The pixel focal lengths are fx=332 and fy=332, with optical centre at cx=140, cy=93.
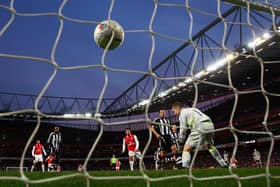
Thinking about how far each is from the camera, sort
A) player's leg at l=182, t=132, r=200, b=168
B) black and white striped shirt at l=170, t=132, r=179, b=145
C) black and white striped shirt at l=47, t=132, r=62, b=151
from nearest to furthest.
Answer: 1. player's leg at l=182, t=132, r=200, b=168
2. black and white striped shirt at l=170, t=132, r=179, b=145
3. black and white striped shirt at l=47, t=132, r=62, b=151

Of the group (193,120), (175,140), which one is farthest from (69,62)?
(193,120)

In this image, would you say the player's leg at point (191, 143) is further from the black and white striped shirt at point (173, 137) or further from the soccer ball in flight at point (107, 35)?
the black and white striped shirt at point (173, 137)

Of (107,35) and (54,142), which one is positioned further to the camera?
(54,142)

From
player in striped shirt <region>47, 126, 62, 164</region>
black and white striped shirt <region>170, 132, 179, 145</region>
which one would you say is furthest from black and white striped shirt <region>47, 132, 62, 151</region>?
black and white striped shirt <region>170, 132, 179, 145</region>

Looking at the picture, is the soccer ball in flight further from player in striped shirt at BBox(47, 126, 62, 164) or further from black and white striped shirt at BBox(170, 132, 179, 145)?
player in striped shirt at BBox(47, 126, 62, 164)

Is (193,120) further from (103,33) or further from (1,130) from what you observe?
(1,130)

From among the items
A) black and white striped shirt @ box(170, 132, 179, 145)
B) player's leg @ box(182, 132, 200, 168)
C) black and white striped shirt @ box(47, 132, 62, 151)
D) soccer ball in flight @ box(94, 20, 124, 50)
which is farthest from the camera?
black and white striped shirt @ box(47, 132, 62, 151)

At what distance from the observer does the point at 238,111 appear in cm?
2777

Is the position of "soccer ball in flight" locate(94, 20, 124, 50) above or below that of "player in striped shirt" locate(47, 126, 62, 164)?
above

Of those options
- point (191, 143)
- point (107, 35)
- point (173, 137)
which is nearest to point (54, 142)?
point (173, 137)

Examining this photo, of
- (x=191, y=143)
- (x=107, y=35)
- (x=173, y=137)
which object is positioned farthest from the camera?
(x=173, y=137)

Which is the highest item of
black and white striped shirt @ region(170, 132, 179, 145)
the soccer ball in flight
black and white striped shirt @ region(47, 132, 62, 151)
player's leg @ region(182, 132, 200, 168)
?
the soccer ball in flight

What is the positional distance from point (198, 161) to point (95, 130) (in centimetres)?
1771

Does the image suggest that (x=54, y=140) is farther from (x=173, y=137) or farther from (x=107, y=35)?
(x=107, y=35)
